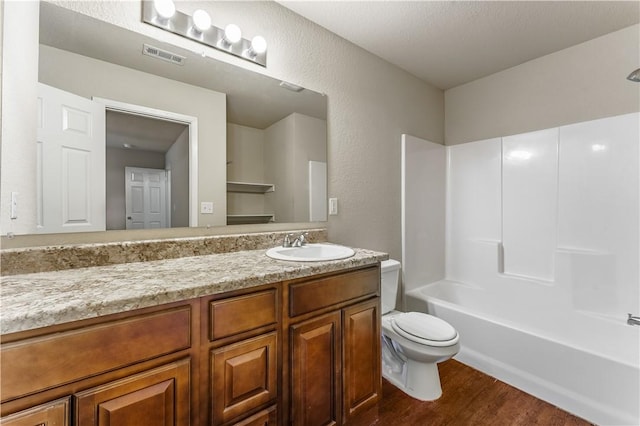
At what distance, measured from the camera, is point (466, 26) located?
1859 mm

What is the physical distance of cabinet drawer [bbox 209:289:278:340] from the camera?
882 millimetres

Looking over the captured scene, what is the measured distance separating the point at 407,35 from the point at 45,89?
6.76ft

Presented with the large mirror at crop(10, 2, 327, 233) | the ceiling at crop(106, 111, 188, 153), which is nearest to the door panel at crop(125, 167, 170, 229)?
the large mirror at crop(10, 2, 327, 233)

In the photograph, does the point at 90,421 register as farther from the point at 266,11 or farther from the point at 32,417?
the point at 266,11

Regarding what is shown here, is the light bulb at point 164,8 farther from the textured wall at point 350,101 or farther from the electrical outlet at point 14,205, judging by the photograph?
the electrical outlet at point 14,205

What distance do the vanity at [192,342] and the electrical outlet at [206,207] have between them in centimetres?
24

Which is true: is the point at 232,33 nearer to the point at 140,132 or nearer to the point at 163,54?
the point at 163,54

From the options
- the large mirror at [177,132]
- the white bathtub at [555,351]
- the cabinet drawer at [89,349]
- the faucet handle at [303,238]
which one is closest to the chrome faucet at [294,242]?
the faucet handle at [303,238]

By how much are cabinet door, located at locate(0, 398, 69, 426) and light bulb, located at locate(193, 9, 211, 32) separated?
4.98 feet

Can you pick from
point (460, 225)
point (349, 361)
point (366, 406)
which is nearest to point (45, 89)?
point (349, 361)

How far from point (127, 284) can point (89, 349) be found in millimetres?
202

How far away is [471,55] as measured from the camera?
221 cm

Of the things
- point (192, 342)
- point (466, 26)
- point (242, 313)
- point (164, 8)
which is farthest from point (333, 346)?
point (466, 26)

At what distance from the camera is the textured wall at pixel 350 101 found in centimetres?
155
